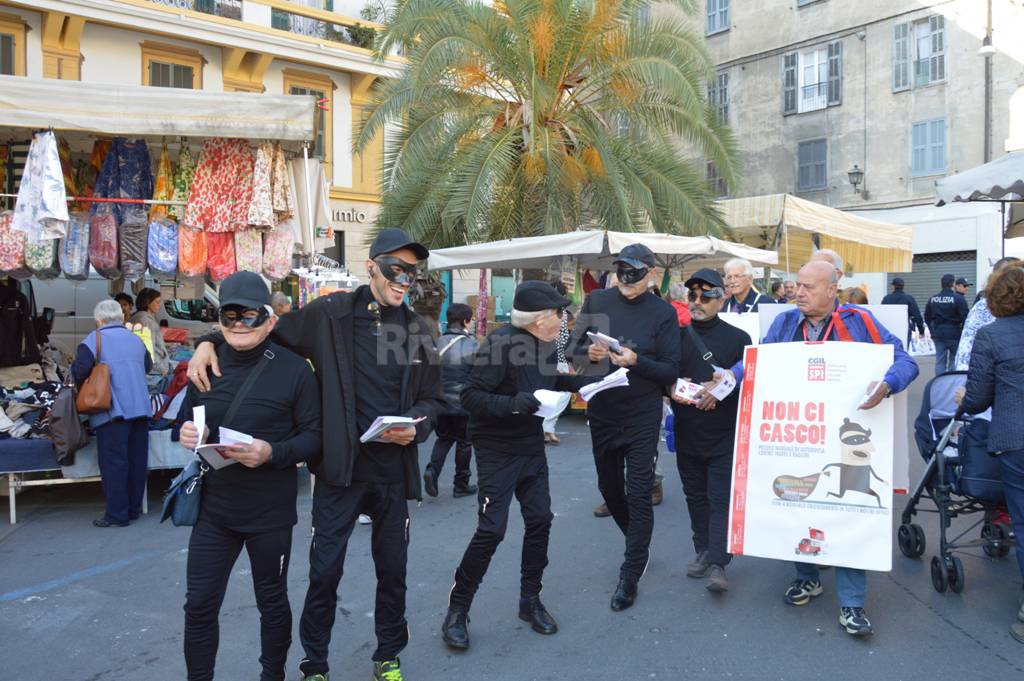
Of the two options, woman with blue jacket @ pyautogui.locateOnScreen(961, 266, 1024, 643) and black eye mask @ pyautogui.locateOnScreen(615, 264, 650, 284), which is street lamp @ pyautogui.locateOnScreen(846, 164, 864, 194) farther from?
black eye mask @ pyautogui.locateOnScreen(615, 264, 650, 284)

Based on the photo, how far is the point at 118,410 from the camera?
20.8 feet

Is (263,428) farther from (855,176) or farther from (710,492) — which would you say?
(855,176)

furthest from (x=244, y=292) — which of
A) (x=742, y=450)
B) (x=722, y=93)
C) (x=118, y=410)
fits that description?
(x=722, y=93)

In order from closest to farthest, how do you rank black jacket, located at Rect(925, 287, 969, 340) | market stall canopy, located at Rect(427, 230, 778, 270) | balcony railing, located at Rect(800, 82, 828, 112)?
market stall canopy, located at Rect(427, 230, 778, 270), black jacket, located at Rect(925, 287, 969, 340), balcony railing, located at Rect(800, 82, 828, 112)

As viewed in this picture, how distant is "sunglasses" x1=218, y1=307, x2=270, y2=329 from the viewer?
3.30 meters

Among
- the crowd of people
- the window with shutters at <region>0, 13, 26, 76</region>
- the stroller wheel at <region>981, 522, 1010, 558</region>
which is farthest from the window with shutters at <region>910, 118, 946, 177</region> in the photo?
the window with shutters at <region>0, 13, 26, 76</region>

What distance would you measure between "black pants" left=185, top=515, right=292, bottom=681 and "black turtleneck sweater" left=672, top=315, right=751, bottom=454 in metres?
2.59

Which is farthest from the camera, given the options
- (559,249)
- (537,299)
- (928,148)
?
(928,148)

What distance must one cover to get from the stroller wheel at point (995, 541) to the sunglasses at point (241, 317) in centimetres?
462

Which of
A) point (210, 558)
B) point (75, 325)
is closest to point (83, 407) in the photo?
point (210, 558)

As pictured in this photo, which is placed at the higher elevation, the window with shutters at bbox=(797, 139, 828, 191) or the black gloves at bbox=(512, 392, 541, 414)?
the window with shutters at bbox=(797, 139, 828, 191)

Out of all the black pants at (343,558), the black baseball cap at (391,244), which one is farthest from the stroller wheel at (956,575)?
the black baseball cap at (391,244)

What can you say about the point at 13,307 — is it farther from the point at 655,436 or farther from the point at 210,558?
the point at 655,436

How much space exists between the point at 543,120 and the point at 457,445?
22.6 ft
